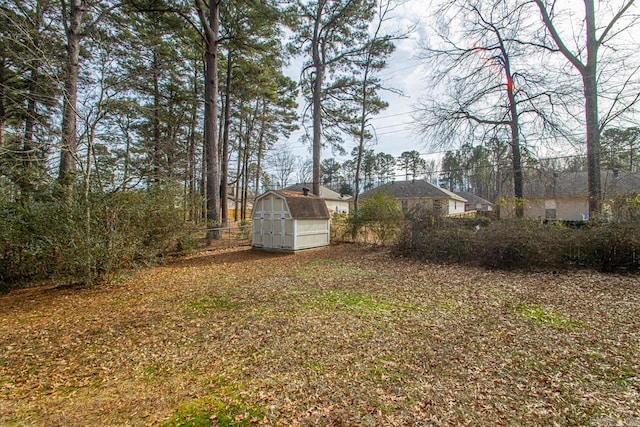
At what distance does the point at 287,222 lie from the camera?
35.9ft

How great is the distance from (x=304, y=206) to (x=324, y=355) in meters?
8.54

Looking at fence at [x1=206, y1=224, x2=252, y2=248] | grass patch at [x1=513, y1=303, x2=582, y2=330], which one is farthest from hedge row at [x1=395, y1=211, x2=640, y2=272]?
fence at [x1=206, y1=224, x2=252, y2=248]

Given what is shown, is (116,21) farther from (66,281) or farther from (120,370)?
(120,370)

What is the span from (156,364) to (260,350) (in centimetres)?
111

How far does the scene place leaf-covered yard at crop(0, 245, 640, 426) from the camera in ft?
7.52

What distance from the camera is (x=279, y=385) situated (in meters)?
2.63

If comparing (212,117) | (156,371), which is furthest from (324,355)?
(212,117)

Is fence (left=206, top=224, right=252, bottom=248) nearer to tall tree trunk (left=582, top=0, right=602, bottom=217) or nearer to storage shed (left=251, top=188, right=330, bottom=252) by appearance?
storage shed (left=251, top=188, right=330, bottom=252)

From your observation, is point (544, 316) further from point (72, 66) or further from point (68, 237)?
point (72, 66)

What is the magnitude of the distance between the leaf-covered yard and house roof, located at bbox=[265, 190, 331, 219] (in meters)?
5.31

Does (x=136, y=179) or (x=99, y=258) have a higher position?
(x=136, y=179)

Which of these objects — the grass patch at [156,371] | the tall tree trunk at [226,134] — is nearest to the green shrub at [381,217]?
the tall tree trunk at [226,134]

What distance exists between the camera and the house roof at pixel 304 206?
10939mm

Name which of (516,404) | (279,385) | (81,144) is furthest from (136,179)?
(516,404)
